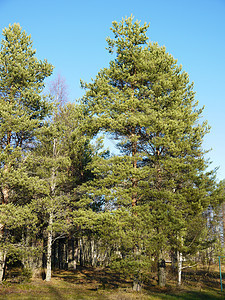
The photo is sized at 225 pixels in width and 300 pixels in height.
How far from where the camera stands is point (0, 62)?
1381 cm

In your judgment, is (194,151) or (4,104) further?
(194,151)

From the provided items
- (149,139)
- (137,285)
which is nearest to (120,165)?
(149,139)

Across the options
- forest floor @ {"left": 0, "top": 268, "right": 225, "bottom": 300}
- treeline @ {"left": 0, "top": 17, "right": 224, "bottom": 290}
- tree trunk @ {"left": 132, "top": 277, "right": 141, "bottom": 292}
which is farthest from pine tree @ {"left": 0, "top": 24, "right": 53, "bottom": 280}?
tree trunk @ {"left": 132, "top": 277, "right": 141, "bottom": 292}

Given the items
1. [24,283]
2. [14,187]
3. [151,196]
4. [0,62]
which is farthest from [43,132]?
[24,283]

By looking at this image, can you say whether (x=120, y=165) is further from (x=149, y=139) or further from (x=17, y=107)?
(x=17, y=107)

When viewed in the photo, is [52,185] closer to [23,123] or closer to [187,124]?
[23,123]

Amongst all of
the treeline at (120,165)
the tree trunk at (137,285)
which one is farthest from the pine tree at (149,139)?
the tree trunk at (137,285)

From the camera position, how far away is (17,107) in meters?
13.5

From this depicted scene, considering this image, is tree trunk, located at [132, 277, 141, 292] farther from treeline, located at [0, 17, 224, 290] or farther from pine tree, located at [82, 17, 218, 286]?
pine tree, located at [82, 17, 218, 286]

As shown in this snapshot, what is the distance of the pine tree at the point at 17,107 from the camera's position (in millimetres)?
12508

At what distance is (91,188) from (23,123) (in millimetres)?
5027

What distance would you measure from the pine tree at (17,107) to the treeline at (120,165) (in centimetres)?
6

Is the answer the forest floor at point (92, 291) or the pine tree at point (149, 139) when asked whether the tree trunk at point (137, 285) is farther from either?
the pine tree at point (149, 139)

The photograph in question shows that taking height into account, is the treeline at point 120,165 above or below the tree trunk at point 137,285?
above
